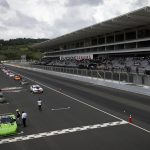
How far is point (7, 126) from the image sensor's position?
73.7 ft

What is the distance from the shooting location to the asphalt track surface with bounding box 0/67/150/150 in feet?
62.1

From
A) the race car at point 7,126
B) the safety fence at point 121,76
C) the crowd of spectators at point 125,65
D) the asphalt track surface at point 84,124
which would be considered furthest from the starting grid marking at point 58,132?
the crowd of spectators at point 125,65

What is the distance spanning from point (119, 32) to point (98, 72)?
120 feet

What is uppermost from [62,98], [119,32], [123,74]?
[119,32]

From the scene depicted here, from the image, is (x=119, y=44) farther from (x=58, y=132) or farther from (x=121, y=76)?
(x=58, y=132)

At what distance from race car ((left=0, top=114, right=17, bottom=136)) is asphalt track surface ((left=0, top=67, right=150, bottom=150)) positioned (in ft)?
1.50

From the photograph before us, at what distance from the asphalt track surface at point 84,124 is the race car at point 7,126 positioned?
0.46 meters

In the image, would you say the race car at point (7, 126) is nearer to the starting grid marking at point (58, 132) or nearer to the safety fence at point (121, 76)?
the starting grid marking at point (58, 132)

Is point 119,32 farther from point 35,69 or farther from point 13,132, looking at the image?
point 13,132

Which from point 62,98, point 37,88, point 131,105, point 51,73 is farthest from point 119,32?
point 131,105

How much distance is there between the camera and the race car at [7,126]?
21966 millimetres

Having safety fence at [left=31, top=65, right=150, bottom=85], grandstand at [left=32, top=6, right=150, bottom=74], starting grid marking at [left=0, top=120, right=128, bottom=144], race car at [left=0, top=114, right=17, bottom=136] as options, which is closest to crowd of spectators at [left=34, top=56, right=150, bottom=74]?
grandstand at [left=32, top=6, right=150, bottom=74]

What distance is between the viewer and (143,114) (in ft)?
87.4

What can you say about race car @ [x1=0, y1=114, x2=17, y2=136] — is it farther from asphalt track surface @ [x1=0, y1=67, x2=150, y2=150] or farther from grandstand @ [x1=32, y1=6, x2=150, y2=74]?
grandstand @ [x1=32, y1=6, x2=150, y2=74]
